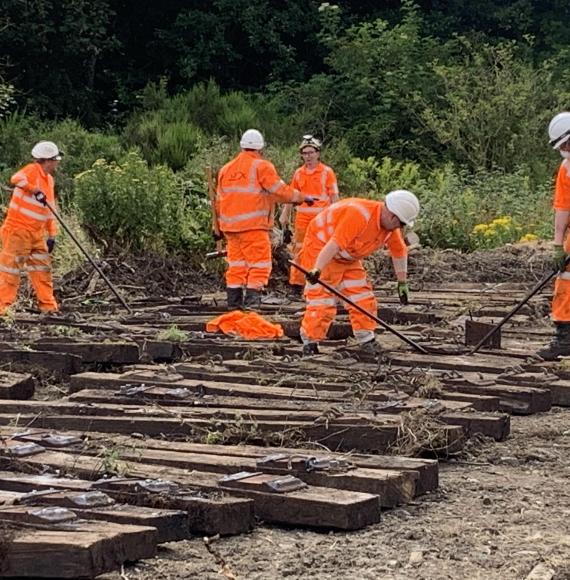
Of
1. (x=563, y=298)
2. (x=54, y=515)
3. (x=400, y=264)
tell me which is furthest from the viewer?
(x=563, y=298)

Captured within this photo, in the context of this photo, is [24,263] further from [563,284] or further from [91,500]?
[91,500]

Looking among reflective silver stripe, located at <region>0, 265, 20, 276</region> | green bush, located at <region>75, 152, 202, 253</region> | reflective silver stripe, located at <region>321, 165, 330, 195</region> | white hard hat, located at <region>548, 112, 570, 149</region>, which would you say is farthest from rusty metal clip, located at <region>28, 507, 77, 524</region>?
green bush, located at <region>75, 152, 202, 253</region>

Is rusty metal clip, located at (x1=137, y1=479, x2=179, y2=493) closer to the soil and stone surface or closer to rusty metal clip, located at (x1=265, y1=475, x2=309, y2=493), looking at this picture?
the soil and stone surface

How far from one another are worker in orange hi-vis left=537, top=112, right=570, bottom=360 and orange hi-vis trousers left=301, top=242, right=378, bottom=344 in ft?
4.44

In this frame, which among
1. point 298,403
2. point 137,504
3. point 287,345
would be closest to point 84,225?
point 287,345

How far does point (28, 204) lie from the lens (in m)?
12.3

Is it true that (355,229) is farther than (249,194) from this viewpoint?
No

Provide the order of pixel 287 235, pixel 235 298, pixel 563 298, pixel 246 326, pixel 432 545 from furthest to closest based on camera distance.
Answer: pixel 287 235 → pixel 235 298 → pixel 246 326 → pixel 563 298 → pixel 432 545

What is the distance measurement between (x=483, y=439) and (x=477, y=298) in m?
6.32

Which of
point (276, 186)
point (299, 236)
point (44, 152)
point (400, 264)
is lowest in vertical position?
point (400, 264)

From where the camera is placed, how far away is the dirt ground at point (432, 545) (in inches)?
176

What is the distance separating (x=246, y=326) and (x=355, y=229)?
193 cm

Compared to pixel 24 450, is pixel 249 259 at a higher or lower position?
higher

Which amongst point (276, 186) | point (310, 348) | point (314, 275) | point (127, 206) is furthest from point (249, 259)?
point (314, 275)
